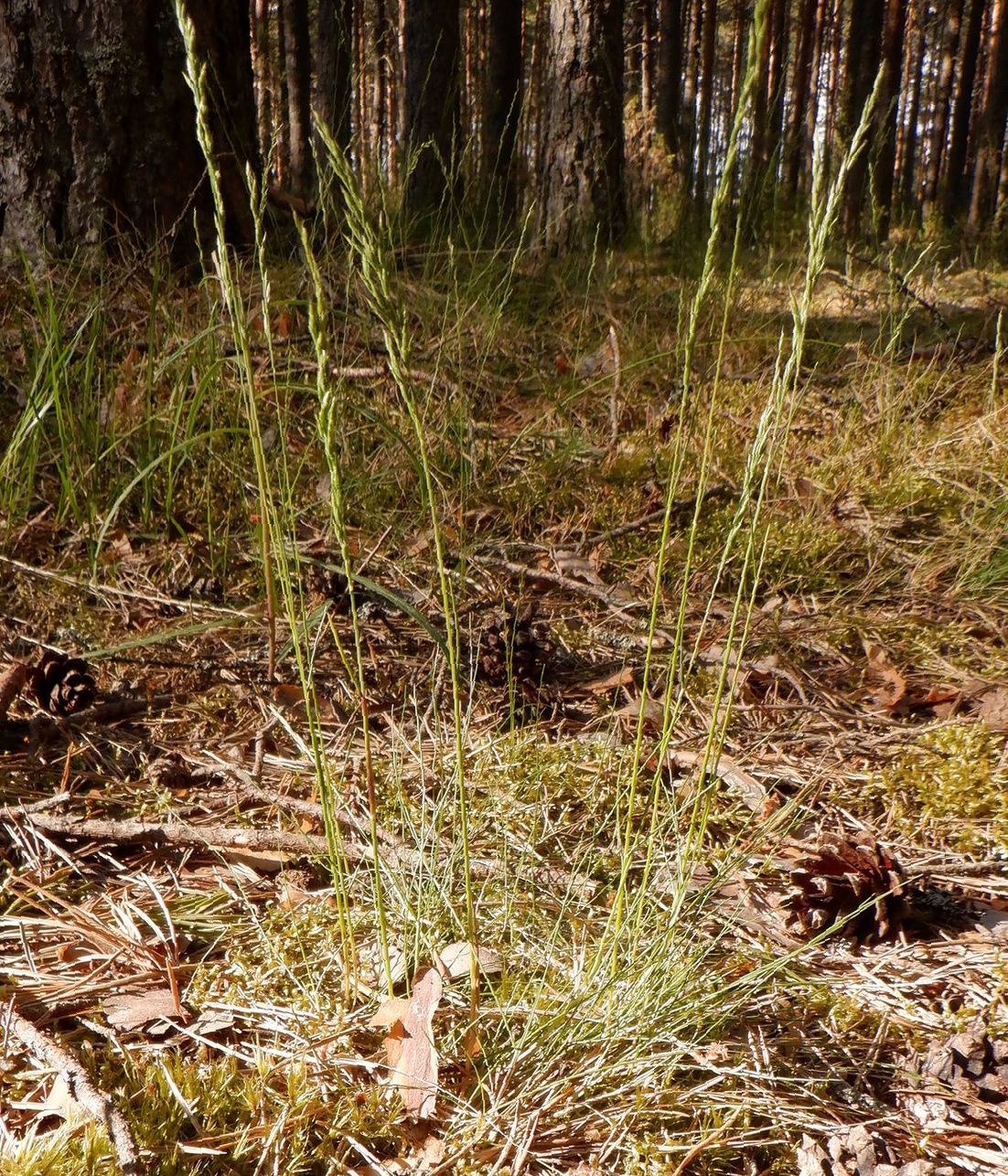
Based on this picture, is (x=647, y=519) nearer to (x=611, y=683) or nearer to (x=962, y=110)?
(x=611, y=683)

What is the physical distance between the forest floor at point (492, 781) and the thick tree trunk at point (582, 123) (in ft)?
7.51

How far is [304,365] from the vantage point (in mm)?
2793

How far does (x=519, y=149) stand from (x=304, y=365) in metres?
3.83

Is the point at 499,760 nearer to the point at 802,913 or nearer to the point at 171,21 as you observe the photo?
the point at 802,913

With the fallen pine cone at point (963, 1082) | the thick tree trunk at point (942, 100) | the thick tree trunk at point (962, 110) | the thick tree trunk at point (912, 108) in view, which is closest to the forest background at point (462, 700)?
the fallen pine cone at point (963, 1082)

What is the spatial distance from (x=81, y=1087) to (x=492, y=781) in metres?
0.76

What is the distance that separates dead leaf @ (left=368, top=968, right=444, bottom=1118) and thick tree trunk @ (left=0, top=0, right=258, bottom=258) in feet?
9.89

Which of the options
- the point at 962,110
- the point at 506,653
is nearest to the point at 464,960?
the point at 506,653

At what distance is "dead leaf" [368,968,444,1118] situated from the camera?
0.96m

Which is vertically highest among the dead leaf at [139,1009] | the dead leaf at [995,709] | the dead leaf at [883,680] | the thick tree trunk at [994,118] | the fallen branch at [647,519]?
the thick tree trunk at [994,118]

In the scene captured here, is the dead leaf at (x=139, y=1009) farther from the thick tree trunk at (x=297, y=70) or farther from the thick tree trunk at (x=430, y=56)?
the thick tree trunk at (x=297, y=70)

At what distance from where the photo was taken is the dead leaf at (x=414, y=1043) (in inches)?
37.9

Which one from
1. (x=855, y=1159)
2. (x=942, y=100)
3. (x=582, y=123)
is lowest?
(x=855, y=1159)

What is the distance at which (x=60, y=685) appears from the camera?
1.67 m
